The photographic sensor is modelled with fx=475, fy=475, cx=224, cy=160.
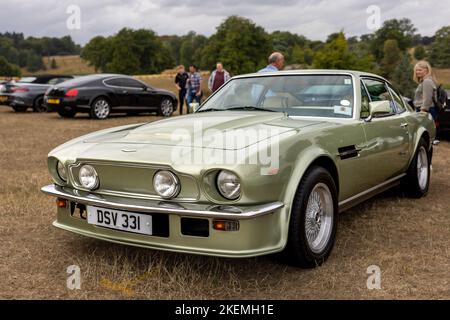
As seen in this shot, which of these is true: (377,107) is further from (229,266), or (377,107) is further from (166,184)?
(166,184)

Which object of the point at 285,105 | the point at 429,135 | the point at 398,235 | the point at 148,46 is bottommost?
the point at 398,235

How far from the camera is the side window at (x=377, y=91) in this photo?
4.57 m

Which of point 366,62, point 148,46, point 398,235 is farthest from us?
point 148,46

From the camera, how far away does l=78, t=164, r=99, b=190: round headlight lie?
3.13m

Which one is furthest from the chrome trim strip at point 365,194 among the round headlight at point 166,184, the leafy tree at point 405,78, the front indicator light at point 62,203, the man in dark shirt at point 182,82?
the leafy tree at point 405,78

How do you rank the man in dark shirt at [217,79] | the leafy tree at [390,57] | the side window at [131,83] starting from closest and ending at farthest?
the man in dark shirt at [217,79] → the side window at [131,83] → the leafy tree at [390,57]

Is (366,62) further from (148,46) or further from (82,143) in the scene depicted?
(82,143)

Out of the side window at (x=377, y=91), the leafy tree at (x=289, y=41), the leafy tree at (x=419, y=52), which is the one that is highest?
the leafy tree at (x=289, y=41)

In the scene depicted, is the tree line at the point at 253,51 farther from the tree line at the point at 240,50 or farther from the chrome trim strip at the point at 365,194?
the chrome trim strip at the point at 365,194

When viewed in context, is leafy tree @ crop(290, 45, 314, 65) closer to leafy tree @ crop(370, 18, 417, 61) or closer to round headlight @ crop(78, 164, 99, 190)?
leafy tree @ crop(370, 18, 417, 61)

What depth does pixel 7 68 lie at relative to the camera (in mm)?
82375
